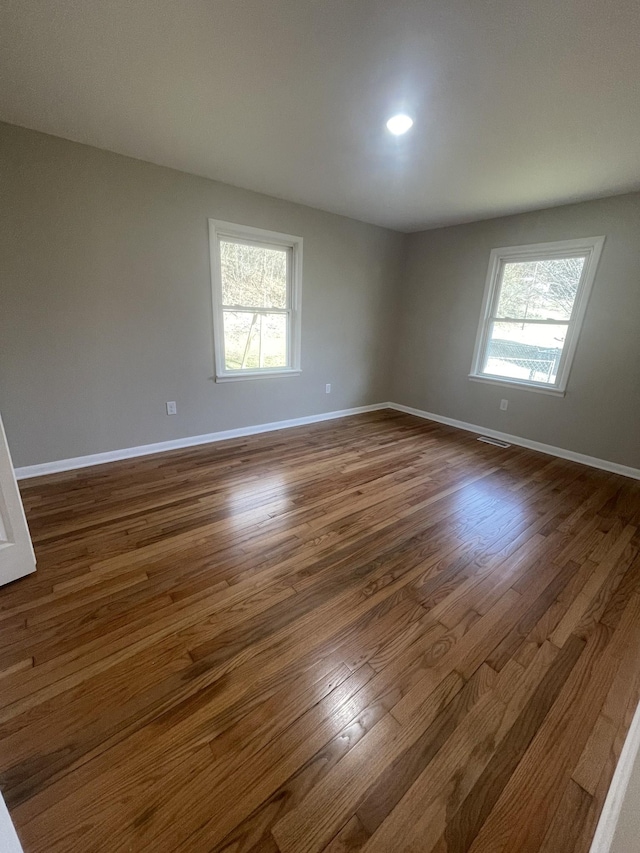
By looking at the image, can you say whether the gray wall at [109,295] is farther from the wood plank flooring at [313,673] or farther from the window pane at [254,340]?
the wood plank flooring at [313,673]

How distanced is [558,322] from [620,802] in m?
3.68

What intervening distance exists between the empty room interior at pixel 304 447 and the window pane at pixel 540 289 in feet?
0.10

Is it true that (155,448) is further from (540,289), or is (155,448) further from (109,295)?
(540,289)

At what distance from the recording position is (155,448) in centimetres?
322

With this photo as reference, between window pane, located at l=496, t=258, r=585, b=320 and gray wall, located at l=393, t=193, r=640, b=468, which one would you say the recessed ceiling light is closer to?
gray wall, located at l=393, t=193, r=640, b=468

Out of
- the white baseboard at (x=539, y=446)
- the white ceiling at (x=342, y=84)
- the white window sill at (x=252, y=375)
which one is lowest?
the white baseboard at (x=539, y=446)

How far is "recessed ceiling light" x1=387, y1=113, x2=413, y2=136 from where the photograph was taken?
1.94m

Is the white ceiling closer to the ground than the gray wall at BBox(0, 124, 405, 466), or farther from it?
farther from it

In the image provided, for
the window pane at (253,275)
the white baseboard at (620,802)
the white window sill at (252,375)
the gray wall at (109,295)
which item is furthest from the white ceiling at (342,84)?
the white baseboard at (620,802)

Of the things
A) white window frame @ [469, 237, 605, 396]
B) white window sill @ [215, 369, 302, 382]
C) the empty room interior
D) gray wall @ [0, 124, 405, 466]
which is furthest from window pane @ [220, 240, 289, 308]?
white window frame @ [469, 237, 605, 396]

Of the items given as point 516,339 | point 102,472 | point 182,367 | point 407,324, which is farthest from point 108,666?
point 407,324

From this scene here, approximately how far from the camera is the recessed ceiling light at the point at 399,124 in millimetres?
1936

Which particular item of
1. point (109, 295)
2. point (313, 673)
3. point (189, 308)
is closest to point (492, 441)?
point (313, 673)

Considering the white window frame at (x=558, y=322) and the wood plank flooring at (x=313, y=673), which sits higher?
the white window frame at (x=558, y=322)
